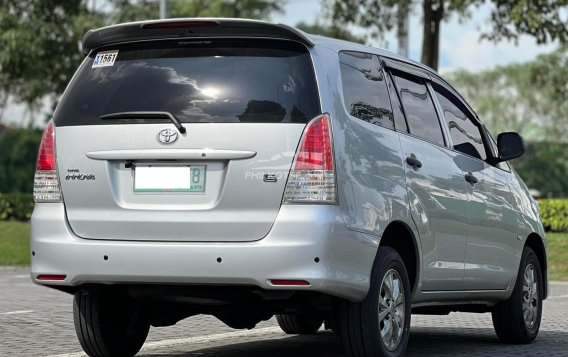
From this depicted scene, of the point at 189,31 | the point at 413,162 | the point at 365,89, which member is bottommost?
the point at 413,162

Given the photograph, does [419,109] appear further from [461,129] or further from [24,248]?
[24,248]

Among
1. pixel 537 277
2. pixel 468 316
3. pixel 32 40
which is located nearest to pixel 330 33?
pixel 32 40

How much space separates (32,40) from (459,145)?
21.1 meters

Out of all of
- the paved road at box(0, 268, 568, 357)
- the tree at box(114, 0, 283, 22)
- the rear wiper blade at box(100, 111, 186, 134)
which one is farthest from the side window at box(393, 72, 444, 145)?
the tree at box(114, 0, 283, 22)

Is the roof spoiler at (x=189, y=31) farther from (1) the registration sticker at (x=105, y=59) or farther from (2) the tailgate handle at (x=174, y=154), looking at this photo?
(2) the tailgate handle at (x=174, y=154)

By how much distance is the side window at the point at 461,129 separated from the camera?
343 inches

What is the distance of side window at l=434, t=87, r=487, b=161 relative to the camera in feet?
28.6

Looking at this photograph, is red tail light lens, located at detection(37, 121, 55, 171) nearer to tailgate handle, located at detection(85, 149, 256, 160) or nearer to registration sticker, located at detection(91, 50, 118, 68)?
tailgate handle, located at detection(85, 149, 256, 160)

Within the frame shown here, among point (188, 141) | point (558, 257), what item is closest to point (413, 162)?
point (188, 141)

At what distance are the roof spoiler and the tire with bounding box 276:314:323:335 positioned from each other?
10.4ft

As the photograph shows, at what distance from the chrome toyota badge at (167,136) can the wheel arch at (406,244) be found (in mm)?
1387

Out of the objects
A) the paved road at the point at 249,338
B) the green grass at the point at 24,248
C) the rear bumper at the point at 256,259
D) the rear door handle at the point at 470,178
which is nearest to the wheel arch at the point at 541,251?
the paved road at the point at 249,338

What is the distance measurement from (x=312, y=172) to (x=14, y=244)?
1876 cm

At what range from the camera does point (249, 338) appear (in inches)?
376
